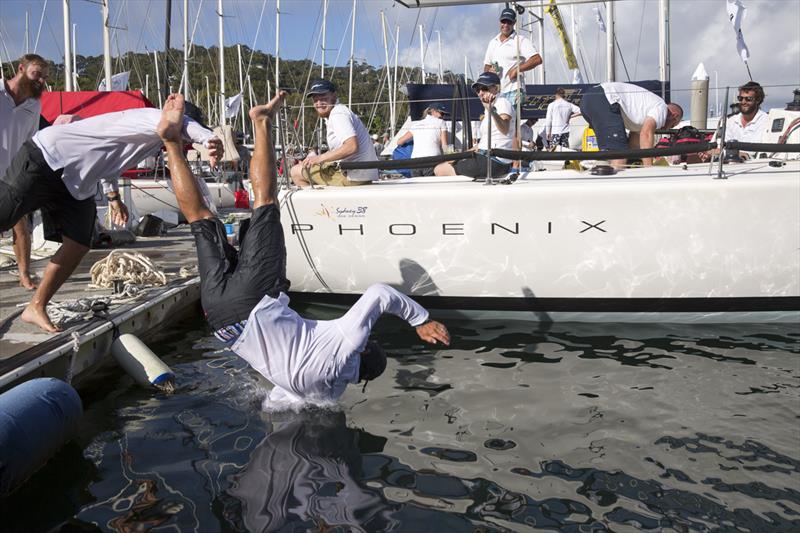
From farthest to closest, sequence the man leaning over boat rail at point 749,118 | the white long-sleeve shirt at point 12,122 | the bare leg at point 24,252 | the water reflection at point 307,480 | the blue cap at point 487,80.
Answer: the man leaning over boat rail at point 749,118 → the blue cap at point 487,80 → the bare leg at point 24,252 → the white long-sleeve shirt at point 12,122 → the water reflection at point 307,480

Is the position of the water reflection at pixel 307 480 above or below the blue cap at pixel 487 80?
below

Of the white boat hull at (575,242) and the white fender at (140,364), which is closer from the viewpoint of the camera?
the white fender at (140,364)

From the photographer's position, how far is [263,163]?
404 centimetres

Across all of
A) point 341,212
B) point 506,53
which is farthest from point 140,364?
point 506,53

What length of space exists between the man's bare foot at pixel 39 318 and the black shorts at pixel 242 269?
64.9 inches

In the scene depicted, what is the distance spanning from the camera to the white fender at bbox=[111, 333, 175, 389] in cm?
469

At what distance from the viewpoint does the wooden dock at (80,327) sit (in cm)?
439

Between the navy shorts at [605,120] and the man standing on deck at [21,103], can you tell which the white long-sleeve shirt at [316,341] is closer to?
the man standing on deck at [21,103]

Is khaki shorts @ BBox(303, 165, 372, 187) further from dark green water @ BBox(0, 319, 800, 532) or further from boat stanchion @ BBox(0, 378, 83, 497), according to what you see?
boat stanchion @ BBox(0, 378, 83, 497)

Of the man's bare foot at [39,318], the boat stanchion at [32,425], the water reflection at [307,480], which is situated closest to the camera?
the water reflection at [307,480]

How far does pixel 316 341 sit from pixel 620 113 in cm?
415

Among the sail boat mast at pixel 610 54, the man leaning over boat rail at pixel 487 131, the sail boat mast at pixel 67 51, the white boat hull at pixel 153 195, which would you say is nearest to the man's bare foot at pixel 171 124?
the man leaning over boat rail at pixel 487 131

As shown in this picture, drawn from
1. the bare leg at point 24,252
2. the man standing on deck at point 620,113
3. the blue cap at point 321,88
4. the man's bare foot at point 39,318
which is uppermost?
the blue cap at point 321,88

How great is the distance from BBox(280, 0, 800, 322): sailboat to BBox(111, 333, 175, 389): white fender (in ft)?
5.52
